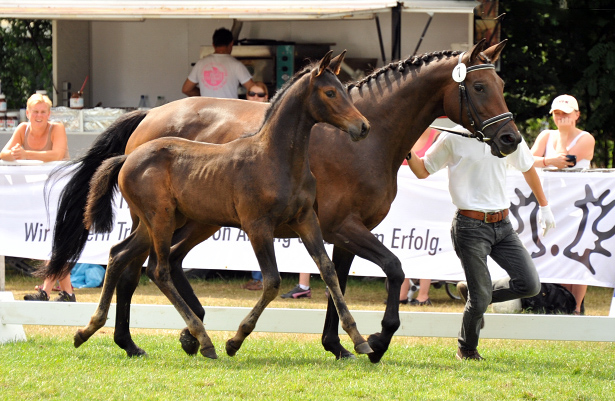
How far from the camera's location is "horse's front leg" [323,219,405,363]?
5.36 m

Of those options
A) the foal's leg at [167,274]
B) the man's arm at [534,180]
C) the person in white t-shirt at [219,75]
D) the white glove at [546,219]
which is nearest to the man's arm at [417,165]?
the man's arm at [534,180]

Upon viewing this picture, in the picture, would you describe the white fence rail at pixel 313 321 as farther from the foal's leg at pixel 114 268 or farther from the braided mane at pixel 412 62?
the braided mane at pixel 412 62

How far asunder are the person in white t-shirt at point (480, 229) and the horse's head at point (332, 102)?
43.3 inches

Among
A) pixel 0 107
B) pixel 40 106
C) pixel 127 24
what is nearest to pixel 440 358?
pixel 40 106

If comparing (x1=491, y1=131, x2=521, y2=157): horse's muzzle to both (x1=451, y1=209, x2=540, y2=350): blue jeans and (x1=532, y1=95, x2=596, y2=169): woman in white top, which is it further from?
(x1=532, y1=95, x2=596, y2=169): woman in white top

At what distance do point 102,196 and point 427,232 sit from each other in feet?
11.8

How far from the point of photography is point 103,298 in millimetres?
5586

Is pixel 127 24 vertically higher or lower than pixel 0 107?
higher

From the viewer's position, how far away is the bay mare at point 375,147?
5.39 metres

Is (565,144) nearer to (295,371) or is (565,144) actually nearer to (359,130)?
→ (359,130)

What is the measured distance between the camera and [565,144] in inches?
328

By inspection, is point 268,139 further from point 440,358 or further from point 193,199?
point 440,358

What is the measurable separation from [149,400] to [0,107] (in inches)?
302

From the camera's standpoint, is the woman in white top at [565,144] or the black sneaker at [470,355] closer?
the black sneaker at [470,355]
